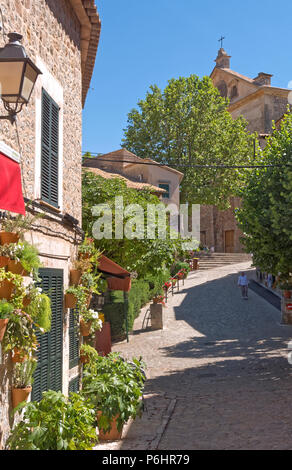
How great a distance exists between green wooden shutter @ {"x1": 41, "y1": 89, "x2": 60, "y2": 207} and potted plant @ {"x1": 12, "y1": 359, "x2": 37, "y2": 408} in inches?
96.5

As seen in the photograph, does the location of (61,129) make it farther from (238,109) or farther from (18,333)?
(238,109)

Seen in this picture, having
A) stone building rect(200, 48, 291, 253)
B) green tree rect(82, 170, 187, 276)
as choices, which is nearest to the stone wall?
green tree rect(82, 170, 187, 276)

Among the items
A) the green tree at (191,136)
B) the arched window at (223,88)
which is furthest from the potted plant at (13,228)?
the arched window at (223,88)

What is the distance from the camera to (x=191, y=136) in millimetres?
39906

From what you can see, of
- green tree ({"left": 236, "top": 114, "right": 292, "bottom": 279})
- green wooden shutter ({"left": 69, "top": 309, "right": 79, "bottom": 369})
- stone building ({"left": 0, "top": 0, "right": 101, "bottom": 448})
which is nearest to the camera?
stone building ({"left": 0, "top": 0, "right": 101, "bottom": 448})

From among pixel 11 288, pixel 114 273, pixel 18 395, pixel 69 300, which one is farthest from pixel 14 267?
pixel 114 273

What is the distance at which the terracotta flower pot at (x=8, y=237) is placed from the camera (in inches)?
204

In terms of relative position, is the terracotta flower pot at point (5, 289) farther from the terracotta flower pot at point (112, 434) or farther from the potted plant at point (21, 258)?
the terracotta flower pot at point (112, 434)

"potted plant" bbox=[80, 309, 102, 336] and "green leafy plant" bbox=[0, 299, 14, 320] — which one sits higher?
"green leafy plant" bbox=[0, 299, 14, 320]

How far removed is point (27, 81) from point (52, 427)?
3.94 metres

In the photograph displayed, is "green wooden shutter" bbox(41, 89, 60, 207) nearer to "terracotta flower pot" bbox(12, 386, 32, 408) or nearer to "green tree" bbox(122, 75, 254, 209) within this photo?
"terracotta flower pot" bbox(12, 386, 32, 408)

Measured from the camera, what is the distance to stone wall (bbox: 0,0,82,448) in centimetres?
580

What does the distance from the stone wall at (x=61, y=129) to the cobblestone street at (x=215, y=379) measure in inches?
84.8

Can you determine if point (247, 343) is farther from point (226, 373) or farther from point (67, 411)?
point (67, 411)
